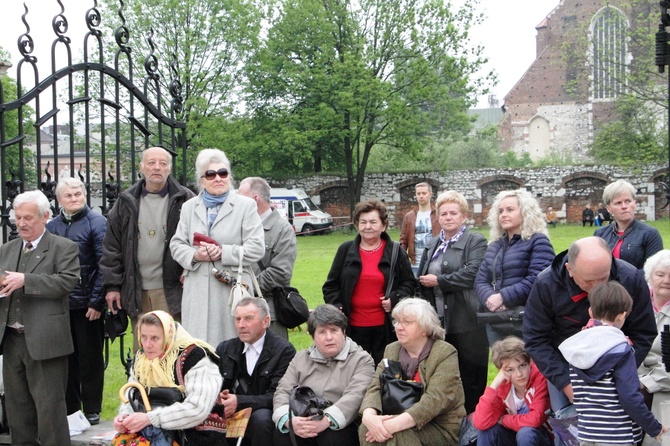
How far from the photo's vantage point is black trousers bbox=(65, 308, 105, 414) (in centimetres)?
575

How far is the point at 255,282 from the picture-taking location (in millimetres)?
5391

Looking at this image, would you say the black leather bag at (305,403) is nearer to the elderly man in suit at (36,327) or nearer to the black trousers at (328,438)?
the black trousers at (328,438)

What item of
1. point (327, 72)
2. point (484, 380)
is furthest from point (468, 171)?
point (484, 380)

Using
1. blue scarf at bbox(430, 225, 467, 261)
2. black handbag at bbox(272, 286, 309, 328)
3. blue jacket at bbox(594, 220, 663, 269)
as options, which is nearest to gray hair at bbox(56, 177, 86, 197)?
black handbag at bbox(272, 286, 309, 328)

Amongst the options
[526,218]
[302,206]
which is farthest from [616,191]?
[302,206]

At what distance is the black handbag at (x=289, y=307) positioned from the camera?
5.59m

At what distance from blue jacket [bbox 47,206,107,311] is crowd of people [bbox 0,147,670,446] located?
0.01 m

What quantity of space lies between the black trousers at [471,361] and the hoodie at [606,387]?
70.6 inches

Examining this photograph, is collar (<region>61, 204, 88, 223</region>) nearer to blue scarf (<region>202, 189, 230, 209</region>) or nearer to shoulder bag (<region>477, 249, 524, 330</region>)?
blue scarf (<region>202, 189, 230, 209</region>)

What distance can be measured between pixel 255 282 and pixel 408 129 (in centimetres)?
2736

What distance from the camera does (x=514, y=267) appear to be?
211 inches

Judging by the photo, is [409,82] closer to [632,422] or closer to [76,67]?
[76,67]

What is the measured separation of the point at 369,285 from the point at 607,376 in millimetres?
2146

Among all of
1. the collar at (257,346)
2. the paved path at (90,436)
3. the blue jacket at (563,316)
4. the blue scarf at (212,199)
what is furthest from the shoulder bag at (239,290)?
the blue jacket at (563,316)
